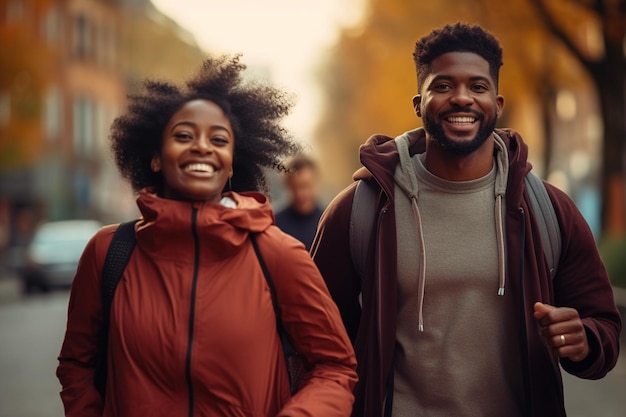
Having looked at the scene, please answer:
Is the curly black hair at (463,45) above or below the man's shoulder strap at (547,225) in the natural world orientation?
above

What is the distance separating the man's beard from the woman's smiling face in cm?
79

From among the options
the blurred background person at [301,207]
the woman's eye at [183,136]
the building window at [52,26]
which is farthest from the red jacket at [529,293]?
the building window at [52,26]

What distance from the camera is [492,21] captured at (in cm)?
2130

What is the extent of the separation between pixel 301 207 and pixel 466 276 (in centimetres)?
422

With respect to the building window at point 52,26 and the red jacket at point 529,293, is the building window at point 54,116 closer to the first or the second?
the building window at point 52,26

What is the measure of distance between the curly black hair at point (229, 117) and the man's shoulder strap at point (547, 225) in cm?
91

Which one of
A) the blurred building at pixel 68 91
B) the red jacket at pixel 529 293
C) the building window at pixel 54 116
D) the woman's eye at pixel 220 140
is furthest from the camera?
the building window at pixel 54 116

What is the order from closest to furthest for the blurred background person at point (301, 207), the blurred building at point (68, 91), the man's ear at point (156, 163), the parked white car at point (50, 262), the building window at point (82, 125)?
the man's ear at point (156, 163)
the blurred background person at point (301, 207)
the parked white car at point (50, 262)
the blurred building at point (68, 91)
the building window at point (82, 125)

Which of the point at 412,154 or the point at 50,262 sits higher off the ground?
the point at 412,154

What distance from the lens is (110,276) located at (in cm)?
359

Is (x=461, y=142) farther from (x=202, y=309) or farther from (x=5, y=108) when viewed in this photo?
(x=5, y=108)

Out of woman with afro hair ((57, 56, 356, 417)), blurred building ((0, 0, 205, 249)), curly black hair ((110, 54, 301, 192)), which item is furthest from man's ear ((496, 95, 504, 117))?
blurred building ((0, 0, 205, 249))

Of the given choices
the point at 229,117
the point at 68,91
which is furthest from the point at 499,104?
the point at 68,91

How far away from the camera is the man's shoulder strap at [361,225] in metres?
4.30
